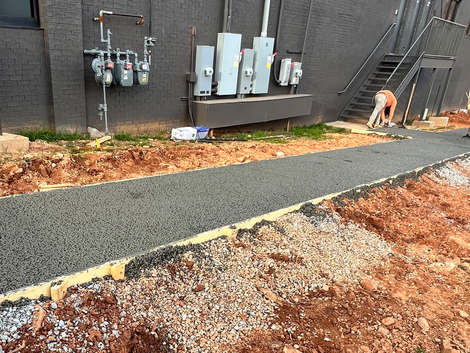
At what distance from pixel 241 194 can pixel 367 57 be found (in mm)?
11071

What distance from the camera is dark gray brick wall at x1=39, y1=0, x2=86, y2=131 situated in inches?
244

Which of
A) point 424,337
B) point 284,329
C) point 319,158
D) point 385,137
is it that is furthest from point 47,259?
point 385,137

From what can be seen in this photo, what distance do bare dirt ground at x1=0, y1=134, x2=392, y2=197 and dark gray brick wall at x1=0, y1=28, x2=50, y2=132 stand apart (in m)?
0.70

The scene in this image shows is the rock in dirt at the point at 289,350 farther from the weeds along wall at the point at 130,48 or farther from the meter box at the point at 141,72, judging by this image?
the meter box at the point at 141,72

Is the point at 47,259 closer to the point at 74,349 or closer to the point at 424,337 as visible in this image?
the point at 74,349

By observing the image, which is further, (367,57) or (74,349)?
(367,57)

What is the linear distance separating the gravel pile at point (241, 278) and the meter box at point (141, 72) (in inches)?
182

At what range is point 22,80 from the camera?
6.26 meters

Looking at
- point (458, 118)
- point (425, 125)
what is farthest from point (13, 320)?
point (458, 118)

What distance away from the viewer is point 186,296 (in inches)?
117

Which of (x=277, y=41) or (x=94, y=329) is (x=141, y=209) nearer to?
(x=94, y=329)

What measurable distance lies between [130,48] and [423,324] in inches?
269

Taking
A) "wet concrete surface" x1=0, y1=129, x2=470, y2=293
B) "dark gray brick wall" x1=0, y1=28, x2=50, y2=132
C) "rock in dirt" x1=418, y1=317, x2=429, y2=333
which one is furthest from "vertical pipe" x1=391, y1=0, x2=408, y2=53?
"rock in dirt" x1=418, y1=317, x2=429, y2=333

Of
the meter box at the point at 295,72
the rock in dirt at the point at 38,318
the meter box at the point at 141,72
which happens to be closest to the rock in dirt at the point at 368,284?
the rock in dirt at the point at 38,318
